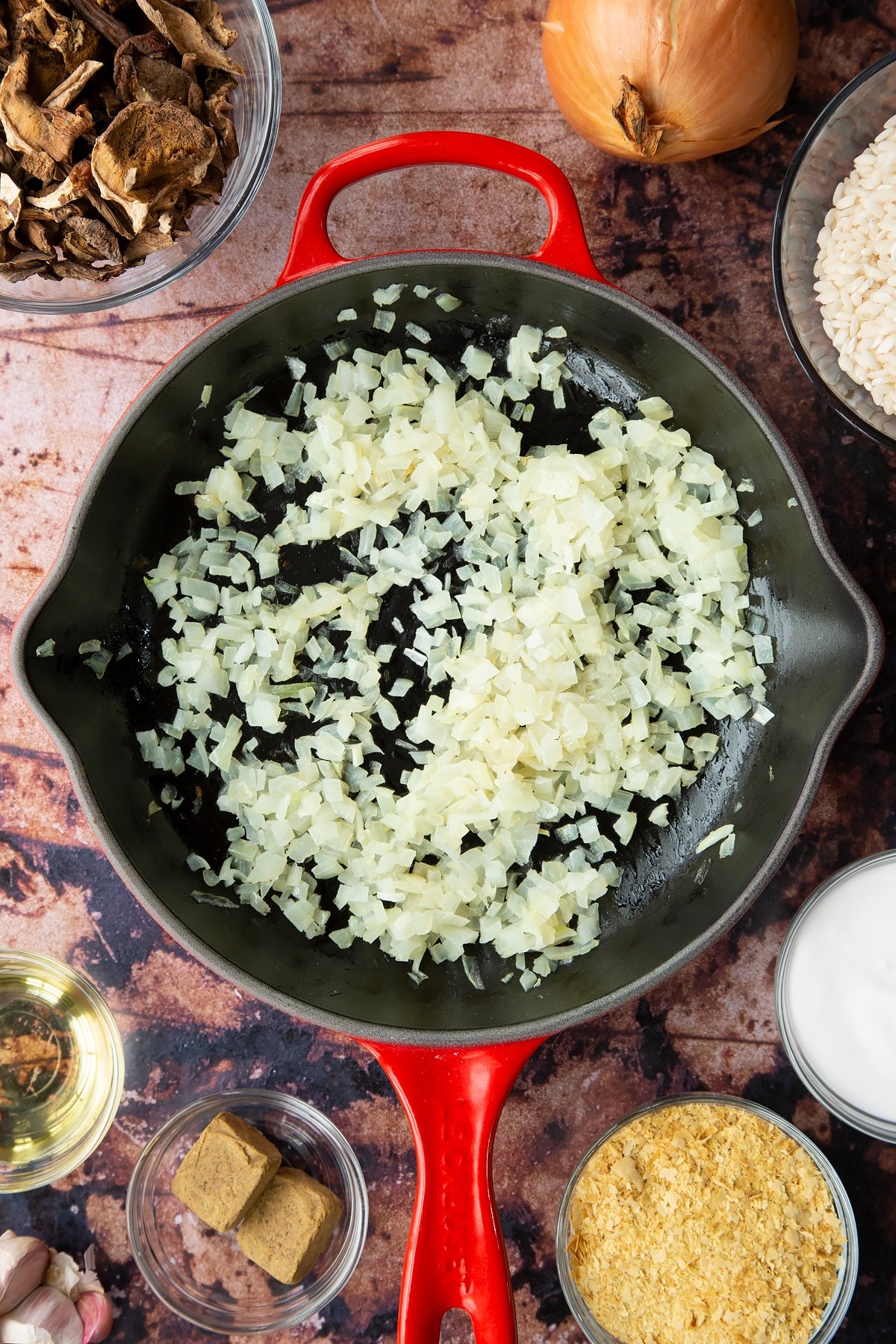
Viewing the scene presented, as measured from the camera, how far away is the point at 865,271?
1.33m

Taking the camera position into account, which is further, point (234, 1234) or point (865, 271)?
point (234, 1234)

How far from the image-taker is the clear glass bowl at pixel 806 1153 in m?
1.41

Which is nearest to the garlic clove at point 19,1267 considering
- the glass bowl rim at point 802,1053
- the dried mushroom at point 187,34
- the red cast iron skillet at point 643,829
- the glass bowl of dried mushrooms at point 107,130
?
the red cast iron skillet at point 643,829

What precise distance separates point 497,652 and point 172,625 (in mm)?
485

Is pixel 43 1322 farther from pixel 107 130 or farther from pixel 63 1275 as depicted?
pixel 107 130

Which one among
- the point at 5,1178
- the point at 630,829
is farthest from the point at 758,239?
the point at 5,1178

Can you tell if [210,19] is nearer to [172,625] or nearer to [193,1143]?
[172,625]

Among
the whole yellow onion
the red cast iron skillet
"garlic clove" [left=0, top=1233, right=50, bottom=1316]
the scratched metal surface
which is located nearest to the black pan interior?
the red cast iron skillet

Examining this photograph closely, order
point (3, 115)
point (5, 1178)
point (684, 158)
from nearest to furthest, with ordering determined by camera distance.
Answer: point (3, 115) → point (684, 158) → point (5, 1178)

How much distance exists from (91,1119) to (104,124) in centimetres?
138

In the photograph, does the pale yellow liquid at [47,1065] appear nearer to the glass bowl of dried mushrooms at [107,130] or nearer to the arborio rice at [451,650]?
the arborio rice at [451,650]

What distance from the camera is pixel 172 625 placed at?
1.49m

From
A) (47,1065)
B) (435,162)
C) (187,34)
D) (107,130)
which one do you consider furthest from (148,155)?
(47,1065)

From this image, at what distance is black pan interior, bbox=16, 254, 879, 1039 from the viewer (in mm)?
1286
